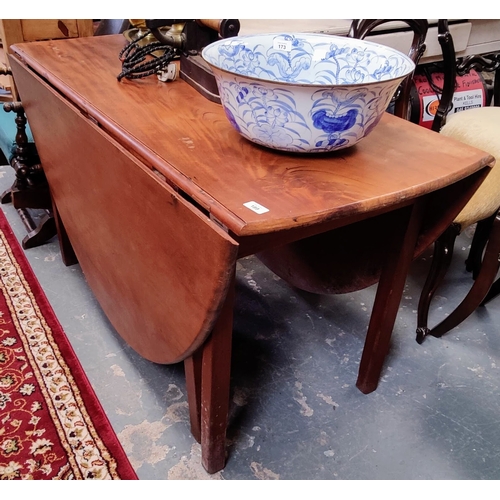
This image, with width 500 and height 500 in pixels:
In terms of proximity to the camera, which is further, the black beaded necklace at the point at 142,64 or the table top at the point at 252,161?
the black beaded necklace at the point at 142,64

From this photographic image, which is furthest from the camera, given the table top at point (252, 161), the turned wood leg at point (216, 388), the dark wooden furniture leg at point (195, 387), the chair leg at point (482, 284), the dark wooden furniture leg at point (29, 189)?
the dark wooden furniture leg at point (29, 189)

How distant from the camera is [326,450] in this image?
1.18 m

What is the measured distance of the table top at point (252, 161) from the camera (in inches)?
28.9

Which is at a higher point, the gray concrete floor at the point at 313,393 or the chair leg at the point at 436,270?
the chair leg at the point at 436,270

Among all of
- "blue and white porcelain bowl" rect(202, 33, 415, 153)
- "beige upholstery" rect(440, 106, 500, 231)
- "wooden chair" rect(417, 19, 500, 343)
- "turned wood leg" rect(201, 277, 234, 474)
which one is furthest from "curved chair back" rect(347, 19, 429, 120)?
"turned wood leg" rect(201, 277, 234, 474)

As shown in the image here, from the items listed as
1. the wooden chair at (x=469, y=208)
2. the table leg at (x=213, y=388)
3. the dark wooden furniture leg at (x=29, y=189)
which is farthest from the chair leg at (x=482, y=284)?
the dark wooden furniture leg at (x=29, y=189)

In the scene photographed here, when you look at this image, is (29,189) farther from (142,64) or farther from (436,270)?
(436,270)

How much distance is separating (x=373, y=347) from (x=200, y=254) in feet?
2.24

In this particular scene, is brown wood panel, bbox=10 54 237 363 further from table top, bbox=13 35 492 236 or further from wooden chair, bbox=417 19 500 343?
wooden chair, bbox=417 19 500 343

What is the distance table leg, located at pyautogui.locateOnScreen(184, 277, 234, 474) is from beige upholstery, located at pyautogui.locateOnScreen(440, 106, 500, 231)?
0.74 metres

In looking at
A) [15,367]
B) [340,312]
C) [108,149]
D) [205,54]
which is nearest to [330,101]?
[205,54]

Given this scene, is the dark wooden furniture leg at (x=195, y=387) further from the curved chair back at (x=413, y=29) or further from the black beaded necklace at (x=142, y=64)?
the curved chair back at (x=413, y=29)

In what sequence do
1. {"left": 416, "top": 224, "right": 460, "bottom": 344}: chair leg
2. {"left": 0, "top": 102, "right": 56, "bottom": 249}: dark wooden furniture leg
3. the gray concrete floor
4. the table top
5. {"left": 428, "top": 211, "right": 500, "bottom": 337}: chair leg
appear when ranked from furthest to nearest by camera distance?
{"left": 0, "top": 102, "right": 56, "bottom": 249}: dark wooden furniture leg
{"left": 416, "top": 224, "right": 460, "bottom": 344}: chair leg
{"left": 428, "top": 211, "right": 500, "bottom": 337}: chair leg
the gray concrete floor
the table top

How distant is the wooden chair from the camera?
1287mm
